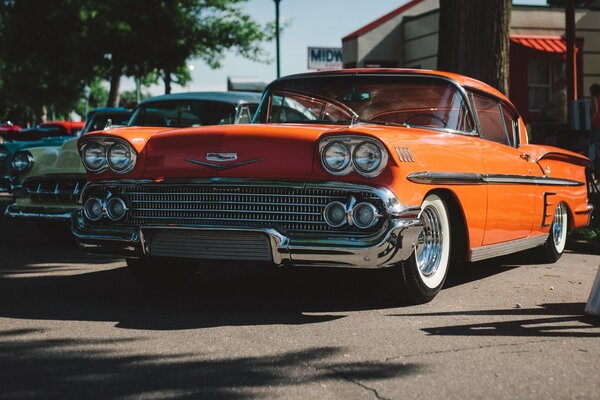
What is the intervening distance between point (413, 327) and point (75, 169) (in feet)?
16.0

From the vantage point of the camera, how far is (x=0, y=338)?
14.9ft

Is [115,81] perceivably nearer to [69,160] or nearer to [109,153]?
[69,160]

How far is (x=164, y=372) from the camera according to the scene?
3.86m

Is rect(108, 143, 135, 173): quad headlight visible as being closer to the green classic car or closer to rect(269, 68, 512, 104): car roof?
rect(269, 68, 512, 104): car roof

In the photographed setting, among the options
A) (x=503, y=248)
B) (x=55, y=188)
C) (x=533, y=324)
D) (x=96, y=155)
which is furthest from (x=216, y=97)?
(x=533, y=324)

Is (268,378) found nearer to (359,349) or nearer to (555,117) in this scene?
(359,349)

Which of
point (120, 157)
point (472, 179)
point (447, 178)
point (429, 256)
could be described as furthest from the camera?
point (472, 179)

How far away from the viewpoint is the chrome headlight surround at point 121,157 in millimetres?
5398

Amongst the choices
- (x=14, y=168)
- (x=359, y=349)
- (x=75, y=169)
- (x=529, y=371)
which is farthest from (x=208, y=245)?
(x=14, y=168)

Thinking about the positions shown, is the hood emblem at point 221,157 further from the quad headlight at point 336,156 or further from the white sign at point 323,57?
the white sign at point 323,57

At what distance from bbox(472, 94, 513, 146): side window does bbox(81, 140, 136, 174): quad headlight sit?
2485mm

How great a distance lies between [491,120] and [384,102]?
1.04 metres

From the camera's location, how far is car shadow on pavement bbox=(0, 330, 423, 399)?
3.57 metres

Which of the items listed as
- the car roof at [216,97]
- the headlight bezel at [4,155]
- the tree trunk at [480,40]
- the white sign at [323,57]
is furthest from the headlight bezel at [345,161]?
the white sign at [323,57]
